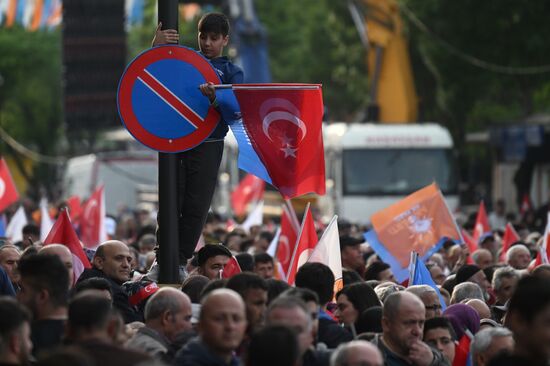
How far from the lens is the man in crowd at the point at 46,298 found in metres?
8.26

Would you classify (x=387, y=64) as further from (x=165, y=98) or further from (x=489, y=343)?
(x=489, y=343)

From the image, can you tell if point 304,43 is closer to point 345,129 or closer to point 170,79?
point 345,129

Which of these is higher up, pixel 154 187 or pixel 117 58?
pixel 117 58

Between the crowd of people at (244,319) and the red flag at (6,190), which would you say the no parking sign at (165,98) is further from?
the red flag at (6,190)

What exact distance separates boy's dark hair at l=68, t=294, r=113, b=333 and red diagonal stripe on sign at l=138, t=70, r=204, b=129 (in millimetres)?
2390

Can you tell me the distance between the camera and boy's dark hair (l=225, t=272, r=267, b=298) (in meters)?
8.88

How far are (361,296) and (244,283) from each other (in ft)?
5.97

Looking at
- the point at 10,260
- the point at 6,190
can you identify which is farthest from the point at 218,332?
the point at 6,190

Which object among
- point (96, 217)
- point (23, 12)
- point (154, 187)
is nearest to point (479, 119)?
point (154, 187)

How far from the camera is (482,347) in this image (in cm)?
935

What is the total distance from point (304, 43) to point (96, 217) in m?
41.1

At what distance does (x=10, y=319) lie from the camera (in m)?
7.45

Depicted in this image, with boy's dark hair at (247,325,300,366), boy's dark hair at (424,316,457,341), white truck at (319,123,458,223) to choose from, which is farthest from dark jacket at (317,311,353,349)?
white truck at (319,123,458,223)

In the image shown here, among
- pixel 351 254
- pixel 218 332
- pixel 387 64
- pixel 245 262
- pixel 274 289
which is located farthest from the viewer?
pixel 387 64
